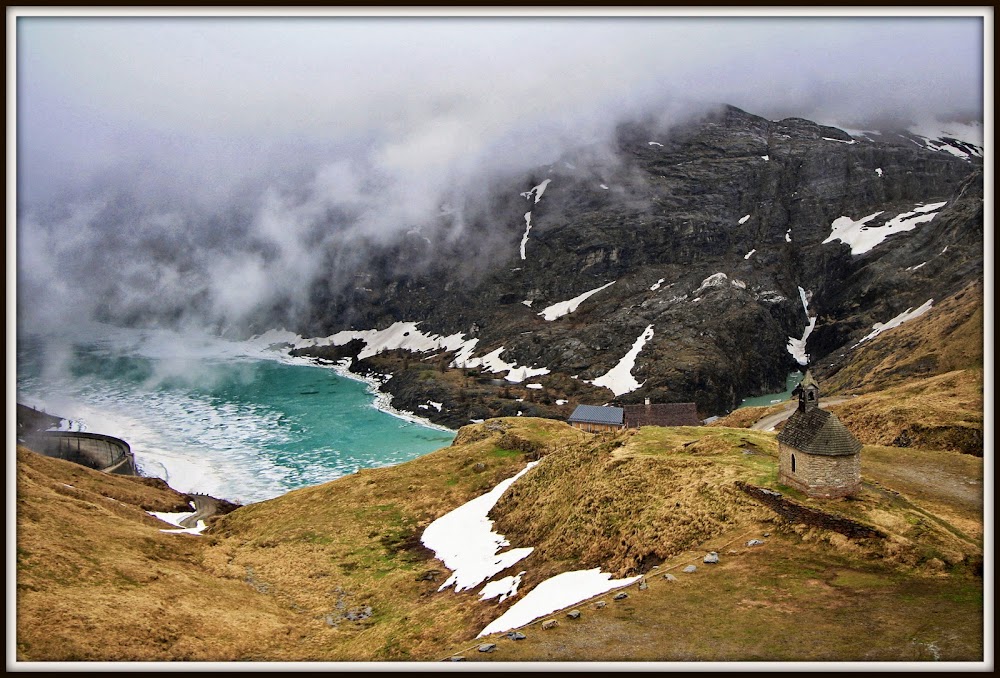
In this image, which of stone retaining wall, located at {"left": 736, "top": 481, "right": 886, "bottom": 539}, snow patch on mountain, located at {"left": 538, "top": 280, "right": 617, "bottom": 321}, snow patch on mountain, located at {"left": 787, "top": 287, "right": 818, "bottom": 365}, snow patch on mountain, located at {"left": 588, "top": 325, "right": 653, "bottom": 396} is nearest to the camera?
stone retaining wall, located at {"left": 736, "top": 481, "right": 886, "bottom": 539}

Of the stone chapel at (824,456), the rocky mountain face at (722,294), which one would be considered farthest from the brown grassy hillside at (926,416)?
the rocky mountain face at (722,294)

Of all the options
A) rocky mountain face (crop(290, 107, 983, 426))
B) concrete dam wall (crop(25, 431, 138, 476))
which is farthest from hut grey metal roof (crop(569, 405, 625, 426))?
concrete dam wall (crop(25, 431, 138, 476))

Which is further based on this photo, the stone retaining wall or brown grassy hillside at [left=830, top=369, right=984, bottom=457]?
brown grassy hillside at [left=830, top=369, right=984, bottom=457]

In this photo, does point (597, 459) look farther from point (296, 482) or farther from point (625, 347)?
point (625, 347)

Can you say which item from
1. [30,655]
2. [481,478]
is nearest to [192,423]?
[481,478]

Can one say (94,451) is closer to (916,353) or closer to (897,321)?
Result: (916,353)

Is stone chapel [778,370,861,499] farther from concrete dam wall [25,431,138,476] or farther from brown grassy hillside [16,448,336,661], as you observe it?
concrete dam wall [25,431,138,476]
